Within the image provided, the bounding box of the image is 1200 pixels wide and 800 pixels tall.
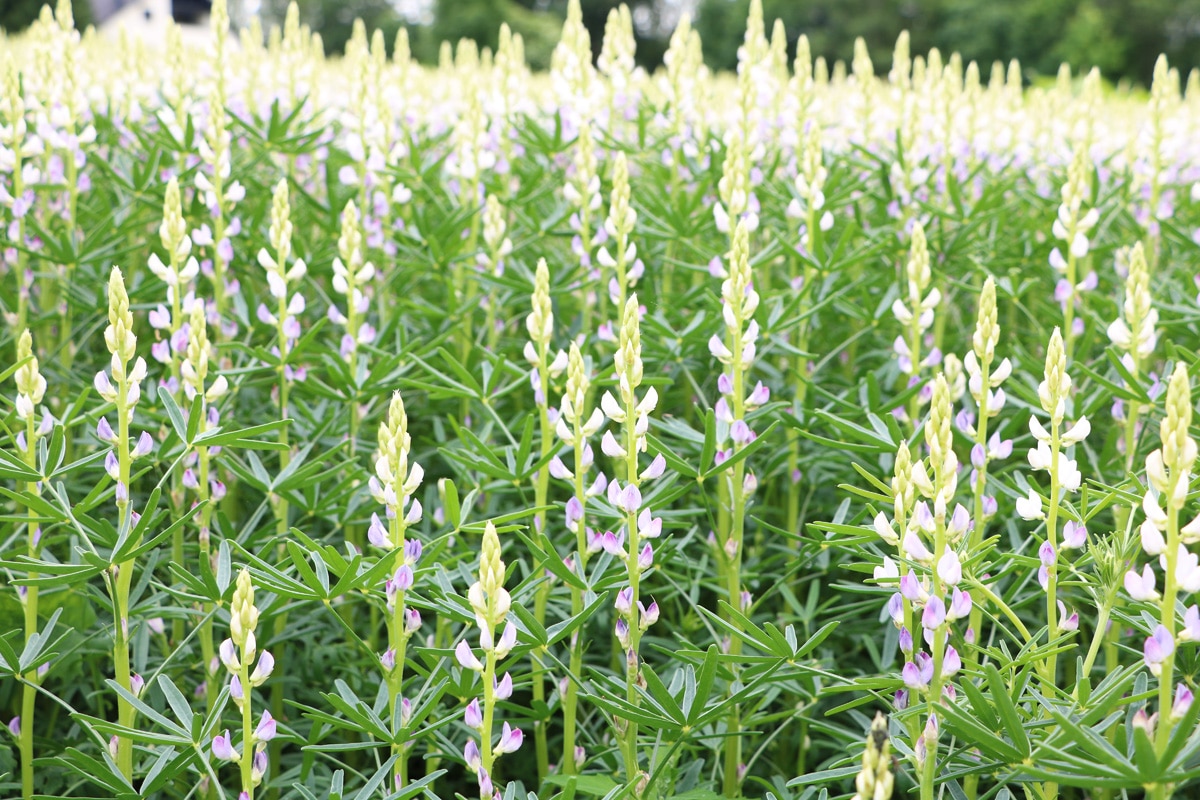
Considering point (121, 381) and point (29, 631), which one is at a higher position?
point (121, 381)

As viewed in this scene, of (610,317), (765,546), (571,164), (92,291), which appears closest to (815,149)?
(610,317)

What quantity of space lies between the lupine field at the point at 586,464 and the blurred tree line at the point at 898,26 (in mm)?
29654

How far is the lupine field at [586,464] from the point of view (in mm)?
1696

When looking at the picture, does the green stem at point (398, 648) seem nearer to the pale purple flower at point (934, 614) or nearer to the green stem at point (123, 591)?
the green stem at point (123, 591)

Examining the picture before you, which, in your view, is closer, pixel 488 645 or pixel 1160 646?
pixel 1160 646

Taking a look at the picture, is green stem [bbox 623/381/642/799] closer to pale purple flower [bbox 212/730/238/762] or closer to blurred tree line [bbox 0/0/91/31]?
pale purple flower [bbox 212/730/238/762]

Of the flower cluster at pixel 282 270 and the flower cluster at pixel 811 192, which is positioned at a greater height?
the flower cluster at pixel 811 192

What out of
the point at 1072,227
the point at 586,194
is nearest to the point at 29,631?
the point at 586,194

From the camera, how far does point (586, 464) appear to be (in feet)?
6.43

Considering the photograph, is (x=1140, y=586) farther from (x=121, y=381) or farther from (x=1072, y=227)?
(x=121, y=381)

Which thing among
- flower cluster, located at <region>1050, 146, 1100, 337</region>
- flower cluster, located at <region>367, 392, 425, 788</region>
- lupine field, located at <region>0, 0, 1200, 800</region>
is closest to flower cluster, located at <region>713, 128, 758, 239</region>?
lupine field, located at <region>0, 0, 1200, 800</region>

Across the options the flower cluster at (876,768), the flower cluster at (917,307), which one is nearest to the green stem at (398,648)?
the flower cluster at (876,768)

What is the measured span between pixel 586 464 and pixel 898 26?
44.2 m

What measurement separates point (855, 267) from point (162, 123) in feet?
8.08
